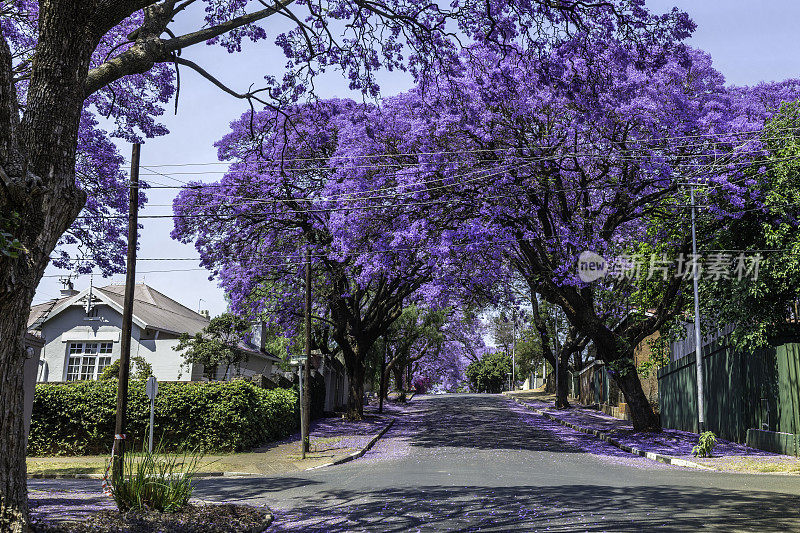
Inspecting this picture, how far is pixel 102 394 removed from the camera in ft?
69.8

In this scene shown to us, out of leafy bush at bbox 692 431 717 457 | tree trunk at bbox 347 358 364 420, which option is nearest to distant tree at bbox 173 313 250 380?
tree trunk at bbox 347 358 364 420

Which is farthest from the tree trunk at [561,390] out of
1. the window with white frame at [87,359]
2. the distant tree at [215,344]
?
the window with white frame at [87,359]

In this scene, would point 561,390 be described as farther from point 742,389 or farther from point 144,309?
point 144,309

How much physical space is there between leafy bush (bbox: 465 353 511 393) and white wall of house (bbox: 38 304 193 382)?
2347 inches

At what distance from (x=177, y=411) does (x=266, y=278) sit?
739 cm

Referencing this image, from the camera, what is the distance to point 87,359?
3114cm

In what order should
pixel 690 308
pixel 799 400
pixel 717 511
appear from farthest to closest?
1. pixel 690 308
2. pixel 799 400
3. pixel 717 511

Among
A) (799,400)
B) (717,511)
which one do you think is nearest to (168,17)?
(717,511)

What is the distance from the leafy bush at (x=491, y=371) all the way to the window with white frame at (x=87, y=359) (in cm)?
6074

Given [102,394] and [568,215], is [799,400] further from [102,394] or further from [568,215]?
[102,394]

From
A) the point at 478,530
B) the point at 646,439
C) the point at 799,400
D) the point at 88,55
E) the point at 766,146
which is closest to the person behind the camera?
the point at 88,55

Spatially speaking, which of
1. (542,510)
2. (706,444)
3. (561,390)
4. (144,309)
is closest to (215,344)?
(144,309)

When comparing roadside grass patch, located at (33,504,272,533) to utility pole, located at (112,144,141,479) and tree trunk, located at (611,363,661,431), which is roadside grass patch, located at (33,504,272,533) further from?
tree trunk, located at (611,363,661,431)

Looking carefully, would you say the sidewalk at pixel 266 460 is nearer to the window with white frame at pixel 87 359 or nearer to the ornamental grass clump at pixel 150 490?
the ornamental grass clump at pixel 150 490
